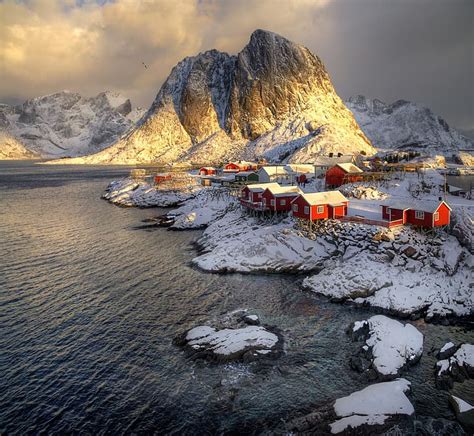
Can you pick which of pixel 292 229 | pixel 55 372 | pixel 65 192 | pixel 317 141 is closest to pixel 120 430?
pixel 55 372

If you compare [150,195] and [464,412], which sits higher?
[150,195]

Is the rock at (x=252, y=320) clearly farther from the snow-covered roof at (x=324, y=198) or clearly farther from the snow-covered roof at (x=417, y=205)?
the snow-covered roof at (x=417, y=205)

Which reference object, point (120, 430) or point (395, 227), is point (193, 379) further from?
point (395, 227)

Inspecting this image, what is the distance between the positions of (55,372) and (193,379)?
8.51 m

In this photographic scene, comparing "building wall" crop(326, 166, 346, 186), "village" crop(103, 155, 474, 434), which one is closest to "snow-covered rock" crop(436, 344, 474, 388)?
"village" crop(103, 155, 474, 434)

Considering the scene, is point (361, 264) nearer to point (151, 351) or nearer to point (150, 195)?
point (151, 351)

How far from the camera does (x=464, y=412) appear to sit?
18469mm

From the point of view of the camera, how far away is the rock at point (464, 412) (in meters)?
18.0

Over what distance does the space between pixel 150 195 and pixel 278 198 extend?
46.3 meters

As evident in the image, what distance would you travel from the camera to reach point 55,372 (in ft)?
74.0

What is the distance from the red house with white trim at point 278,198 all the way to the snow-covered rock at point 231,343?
28575 millimetres

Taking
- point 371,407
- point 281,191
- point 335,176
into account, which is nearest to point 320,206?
point 281,191

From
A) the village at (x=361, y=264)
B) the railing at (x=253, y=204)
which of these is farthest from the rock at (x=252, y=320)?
the railing at (x=253, y=204)

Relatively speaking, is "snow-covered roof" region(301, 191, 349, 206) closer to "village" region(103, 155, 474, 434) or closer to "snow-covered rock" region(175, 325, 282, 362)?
"village" region(103, 155, 474, 434)
